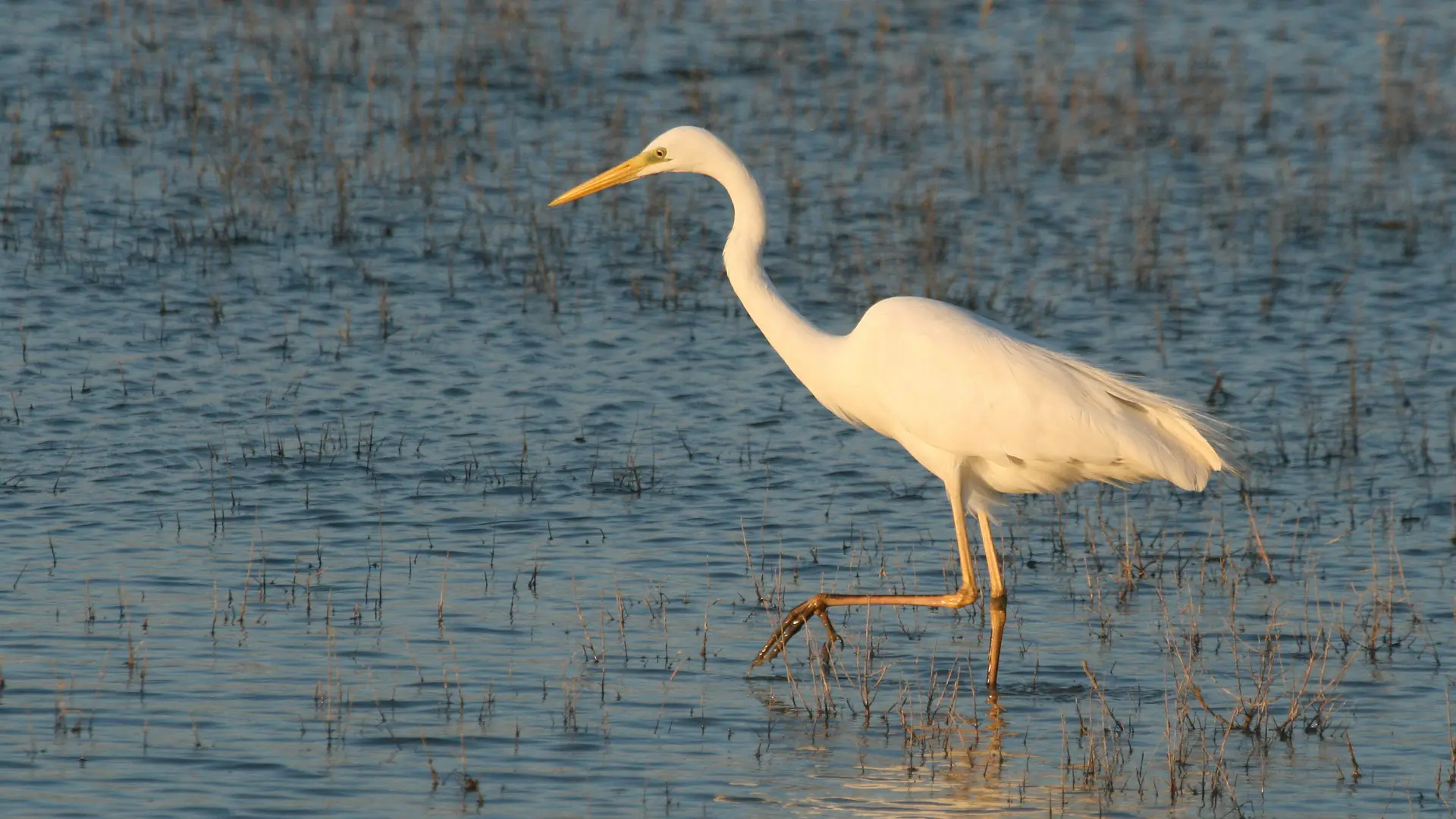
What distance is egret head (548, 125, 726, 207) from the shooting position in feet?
30.9

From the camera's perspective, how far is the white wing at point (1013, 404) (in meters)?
8.95

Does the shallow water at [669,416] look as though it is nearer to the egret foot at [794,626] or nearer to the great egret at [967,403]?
the egret foot at [794,626]

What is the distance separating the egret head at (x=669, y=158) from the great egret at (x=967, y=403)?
0.04 ft

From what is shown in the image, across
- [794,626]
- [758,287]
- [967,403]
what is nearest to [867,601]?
[794,626]

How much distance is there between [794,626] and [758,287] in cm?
158

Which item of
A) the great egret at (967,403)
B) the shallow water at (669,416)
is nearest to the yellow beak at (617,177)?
the great egret at (967,403)

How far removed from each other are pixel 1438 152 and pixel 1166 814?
44.3ft

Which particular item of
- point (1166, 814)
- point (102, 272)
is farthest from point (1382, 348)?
point (102, 272)

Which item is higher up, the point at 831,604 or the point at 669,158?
the point at 669,158

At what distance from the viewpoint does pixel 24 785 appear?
695cm

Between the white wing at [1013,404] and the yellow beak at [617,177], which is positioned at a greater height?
the yellow beak at [617,177]

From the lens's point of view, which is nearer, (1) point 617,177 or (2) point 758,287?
(2) point 758,287

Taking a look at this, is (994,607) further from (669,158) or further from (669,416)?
(669,416)

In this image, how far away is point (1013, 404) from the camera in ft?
29.3
